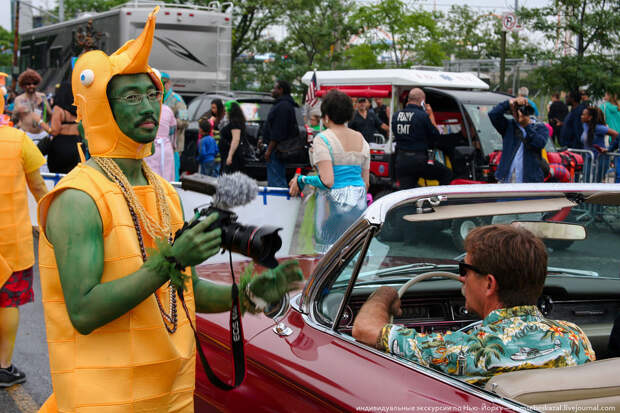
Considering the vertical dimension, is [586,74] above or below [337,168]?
above

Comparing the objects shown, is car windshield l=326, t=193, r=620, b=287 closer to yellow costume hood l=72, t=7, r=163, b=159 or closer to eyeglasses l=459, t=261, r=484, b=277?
eyeglasses l=459, t=261, r=484, b=277

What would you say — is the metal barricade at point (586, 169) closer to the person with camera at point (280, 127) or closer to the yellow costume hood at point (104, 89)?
the person with camera at point (280, 127)

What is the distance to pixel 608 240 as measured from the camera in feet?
11.7

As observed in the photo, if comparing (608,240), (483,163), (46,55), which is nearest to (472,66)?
(46,55)

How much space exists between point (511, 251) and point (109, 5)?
134 feet

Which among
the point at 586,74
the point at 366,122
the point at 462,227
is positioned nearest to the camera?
the point at 462,227

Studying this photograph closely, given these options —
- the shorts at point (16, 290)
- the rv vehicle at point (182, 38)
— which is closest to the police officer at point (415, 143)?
the shorts at point (16, 290)

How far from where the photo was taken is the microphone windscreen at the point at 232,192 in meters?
1.93

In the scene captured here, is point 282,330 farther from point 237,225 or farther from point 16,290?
point 16,290

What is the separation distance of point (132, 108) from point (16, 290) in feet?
9.36

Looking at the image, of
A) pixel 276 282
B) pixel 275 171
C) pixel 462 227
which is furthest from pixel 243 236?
pixel 275 171

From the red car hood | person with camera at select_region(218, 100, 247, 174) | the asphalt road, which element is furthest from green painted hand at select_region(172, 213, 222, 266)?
person with camera at select_region(218, 100, 247, 174)

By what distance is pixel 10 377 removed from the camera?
15.3 ft

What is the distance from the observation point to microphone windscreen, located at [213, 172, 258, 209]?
1935 millimetres
